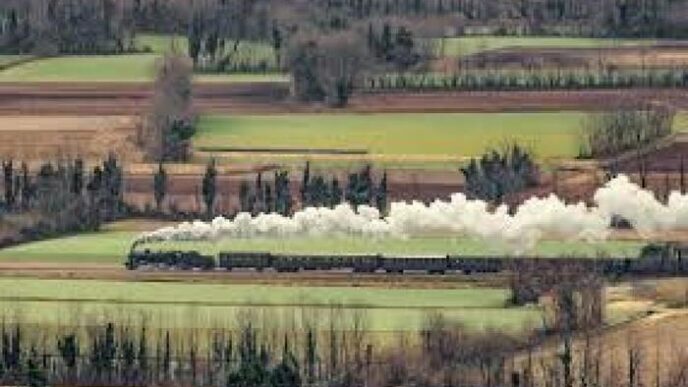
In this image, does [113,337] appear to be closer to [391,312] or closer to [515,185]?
[391,312]

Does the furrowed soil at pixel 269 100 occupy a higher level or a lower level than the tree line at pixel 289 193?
higher

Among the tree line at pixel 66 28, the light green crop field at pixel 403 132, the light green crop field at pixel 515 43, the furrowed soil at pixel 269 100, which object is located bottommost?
the light green crop field at pixel 403 132

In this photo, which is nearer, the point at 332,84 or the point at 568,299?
the point at 568,299

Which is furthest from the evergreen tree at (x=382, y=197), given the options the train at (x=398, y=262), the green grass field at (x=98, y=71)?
the green grass field at (x=98, y=71)

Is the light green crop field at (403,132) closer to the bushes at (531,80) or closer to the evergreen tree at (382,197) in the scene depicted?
the bushes at (531,80)

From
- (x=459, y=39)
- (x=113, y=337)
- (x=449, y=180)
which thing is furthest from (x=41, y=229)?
(x=459, y=39)

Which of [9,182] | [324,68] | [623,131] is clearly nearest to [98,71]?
[324,68]
